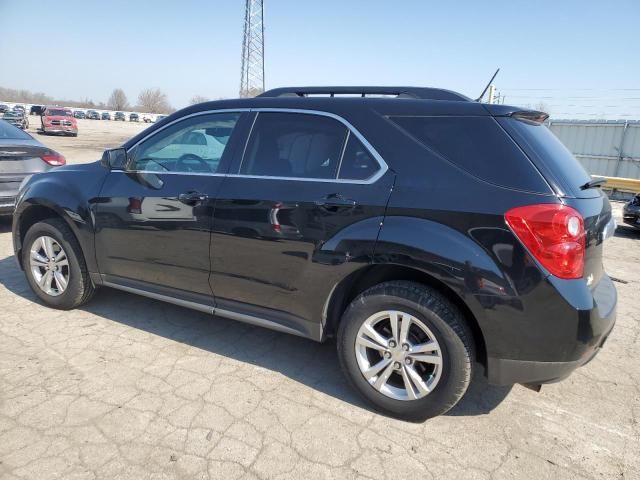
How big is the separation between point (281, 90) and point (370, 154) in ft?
3.32

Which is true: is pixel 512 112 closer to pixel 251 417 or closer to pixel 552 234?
pixel 552 234

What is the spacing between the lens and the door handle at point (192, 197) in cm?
312

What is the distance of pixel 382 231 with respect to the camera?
2.53 m

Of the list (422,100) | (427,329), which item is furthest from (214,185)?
(427,329)

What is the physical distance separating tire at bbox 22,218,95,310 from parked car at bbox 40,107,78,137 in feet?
106

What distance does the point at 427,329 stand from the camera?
2.49 m

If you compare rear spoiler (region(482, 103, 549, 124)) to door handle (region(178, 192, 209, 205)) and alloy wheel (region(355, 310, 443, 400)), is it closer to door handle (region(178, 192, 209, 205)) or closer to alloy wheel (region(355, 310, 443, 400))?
alloy wheel (region(355, 310, 443, 400))

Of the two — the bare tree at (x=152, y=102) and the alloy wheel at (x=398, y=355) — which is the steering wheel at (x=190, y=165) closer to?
the alloy wheel at (x=398, y=355)

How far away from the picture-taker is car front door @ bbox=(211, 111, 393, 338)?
2.64 metres

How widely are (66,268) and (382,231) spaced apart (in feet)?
9.56

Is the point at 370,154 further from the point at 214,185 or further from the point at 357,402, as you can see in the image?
the point at 357,402

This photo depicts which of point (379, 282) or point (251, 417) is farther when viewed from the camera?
point (379, 282)

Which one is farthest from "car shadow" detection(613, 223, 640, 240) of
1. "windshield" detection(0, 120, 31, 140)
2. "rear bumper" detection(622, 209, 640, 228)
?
"windshield" detection(0, 120, 31, 140)

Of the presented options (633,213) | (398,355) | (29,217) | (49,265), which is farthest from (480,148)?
(633,213)
